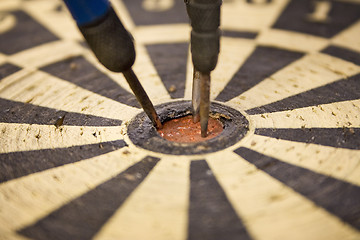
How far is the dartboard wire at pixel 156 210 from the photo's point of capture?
0.67 meters

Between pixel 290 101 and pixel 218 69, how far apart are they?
0.35 meters

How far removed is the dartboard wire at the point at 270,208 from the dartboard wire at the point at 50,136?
34 cm

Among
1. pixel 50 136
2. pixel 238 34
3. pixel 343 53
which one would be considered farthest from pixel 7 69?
pixel 343 53

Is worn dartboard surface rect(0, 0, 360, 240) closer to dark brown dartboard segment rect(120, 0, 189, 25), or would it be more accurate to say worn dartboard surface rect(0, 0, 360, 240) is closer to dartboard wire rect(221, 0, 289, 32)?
dartboard wire rect(221, 0, 289, 32)

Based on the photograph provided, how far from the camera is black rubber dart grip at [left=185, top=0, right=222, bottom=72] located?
2.28 ft

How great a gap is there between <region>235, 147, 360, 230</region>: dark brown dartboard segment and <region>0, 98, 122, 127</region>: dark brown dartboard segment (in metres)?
0.46

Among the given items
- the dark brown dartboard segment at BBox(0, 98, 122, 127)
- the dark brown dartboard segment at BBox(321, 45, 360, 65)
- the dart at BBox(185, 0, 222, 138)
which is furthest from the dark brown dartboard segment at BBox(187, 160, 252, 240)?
the dark brown dartboard segment at BBox(321, 45, 360, 65)

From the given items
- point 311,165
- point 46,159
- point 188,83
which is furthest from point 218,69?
point 46,159

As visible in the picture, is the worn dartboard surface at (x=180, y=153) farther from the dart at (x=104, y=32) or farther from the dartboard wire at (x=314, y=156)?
the dart at (x=104, y=32)

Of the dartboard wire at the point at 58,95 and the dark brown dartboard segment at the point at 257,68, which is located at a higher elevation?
the dartboard wire at the point at 58,95

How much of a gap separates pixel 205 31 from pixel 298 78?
0.63 m

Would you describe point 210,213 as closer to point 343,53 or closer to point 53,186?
point 53,186

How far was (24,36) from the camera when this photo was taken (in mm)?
1747

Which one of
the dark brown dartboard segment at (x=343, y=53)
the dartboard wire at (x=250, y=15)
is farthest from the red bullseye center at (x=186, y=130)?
the dartboard wire at (x=250, y=15)
